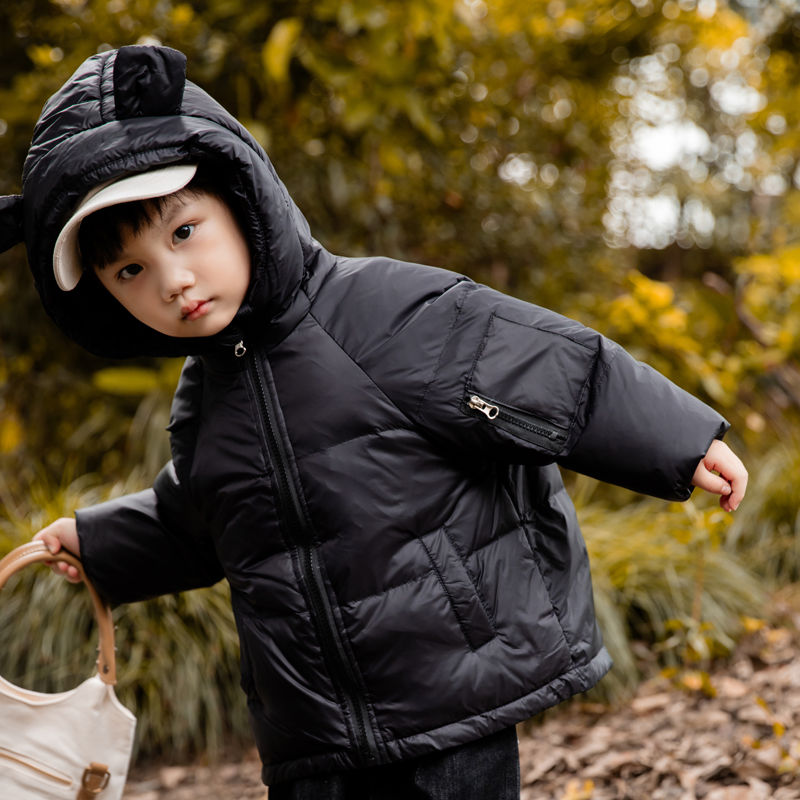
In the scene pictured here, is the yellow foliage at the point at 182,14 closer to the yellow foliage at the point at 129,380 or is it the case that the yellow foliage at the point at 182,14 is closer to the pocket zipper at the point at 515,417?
the yellow foliage at the point at 129,380

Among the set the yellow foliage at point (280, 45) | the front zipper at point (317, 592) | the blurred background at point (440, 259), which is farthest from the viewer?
the yellow foliage at point (280, 45)

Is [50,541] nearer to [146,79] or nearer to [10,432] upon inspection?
[146,79]

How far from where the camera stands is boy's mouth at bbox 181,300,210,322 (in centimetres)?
147

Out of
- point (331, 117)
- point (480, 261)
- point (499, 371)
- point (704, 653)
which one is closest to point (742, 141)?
point (480, 261)

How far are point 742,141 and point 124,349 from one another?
9125 millimetres

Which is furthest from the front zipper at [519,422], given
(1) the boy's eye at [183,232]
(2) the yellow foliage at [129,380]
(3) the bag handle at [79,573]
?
(2) the yellow foliage at [129,380]

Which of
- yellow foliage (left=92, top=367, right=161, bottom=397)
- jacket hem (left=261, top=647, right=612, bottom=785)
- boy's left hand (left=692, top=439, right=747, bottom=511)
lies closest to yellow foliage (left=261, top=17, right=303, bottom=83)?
yellow foliage (left=92, top=367, right=161, bottom=397)

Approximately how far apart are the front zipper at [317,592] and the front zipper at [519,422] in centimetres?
32

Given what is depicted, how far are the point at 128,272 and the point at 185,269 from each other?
0.11 meters

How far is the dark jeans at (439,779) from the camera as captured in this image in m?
1.52

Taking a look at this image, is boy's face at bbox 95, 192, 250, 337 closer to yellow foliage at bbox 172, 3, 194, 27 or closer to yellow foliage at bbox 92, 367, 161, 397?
yellow foliage at bbox 92, 367, 161, 397

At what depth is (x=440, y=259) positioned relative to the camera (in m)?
4.58

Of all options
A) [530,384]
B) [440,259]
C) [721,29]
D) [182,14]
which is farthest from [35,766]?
[721,29]

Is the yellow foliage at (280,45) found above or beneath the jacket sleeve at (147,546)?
above
